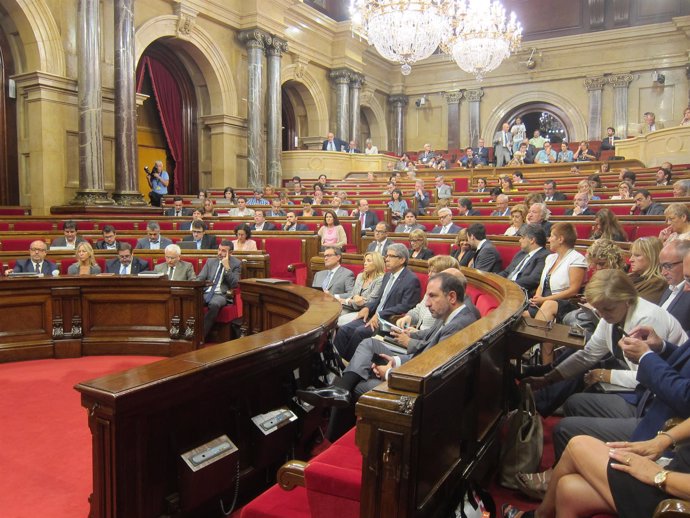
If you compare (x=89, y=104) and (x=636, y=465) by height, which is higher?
(x=89, y=104)

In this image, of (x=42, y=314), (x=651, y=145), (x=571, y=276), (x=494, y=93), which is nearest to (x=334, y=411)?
(x=571, y=276)

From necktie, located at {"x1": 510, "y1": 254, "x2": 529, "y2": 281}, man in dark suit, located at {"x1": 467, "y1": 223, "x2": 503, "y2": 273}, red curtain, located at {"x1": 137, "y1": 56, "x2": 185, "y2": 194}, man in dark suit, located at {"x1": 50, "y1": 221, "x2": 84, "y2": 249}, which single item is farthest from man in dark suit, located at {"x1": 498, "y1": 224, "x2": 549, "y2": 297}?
red curtain, located at {"x1": 137, "y1": 56, "x2": 185, "y2": 194}

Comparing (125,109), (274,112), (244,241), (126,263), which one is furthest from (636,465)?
(274,112)

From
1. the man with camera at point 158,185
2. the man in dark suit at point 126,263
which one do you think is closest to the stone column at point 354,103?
the man with camera at point 158,185

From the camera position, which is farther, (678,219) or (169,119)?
(169,119)

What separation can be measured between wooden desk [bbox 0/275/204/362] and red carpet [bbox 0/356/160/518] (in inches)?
7.8

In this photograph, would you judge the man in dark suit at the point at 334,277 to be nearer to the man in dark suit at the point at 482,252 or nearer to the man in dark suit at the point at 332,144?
the man in dark suit at the point at 482,252

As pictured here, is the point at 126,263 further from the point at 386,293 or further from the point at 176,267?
the point at 386,293

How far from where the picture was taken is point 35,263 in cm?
491

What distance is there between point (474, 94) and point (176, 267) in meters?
15.1

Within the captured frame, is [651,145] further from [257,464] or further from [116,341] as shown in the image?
[257,464]

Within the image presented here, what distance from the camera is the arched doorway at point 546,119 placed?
17.2m

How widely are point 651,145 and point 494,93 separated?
7.44 m

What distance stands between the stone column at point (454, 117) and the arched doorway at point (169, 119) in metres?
8.91
